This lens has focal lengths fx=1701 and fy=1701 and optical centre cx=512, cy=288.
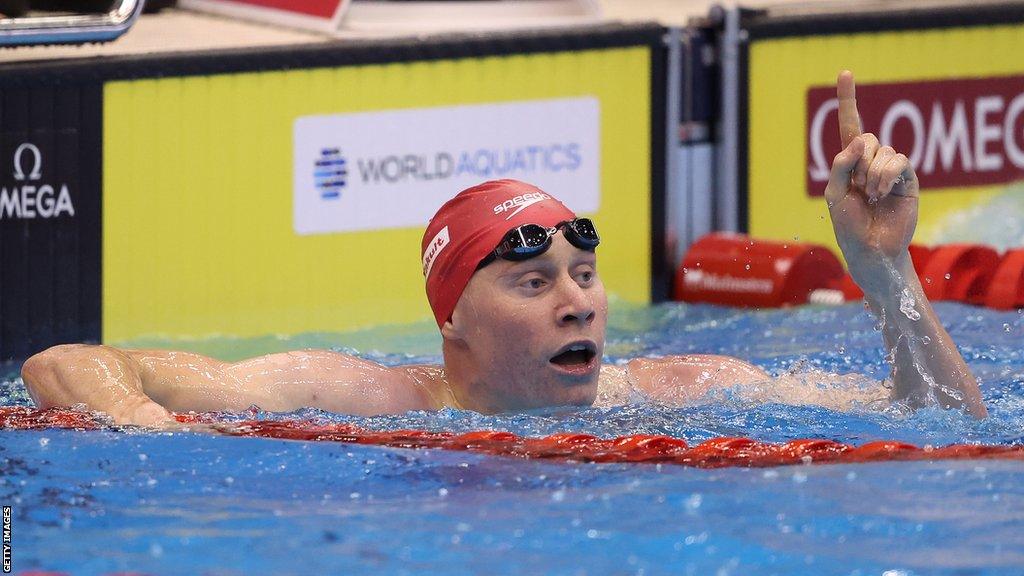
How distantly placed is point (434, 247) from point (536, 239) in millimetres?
282

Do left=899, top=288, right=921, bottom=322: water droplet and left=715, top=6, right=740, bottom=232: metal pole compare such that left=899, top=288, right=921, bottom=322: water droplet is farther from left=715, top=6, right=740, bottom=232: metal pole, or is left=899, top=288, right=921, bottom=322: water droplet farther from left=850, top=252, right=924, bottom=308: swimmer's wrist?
left=715, top=6, right=740, bottom=232: metal pole

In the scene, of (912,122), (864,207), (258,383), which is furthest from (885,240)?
(912,122)

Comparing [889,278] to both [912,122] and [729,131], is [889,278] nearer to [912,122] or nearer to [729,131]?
[729,131]

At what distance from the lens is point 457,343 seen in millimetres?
3588

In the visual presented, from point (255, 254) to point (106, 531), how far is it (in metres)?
2.70

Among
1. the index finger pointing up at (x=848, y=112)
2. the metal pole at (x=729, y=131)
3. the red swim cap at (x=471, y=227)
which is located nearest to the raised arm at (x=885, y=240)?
the index finger pointing up at (x=848, y=112)

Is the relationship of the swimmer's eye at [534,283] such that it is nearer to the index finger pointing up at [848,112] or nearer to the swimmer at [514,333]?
the swimmer at [514,333]

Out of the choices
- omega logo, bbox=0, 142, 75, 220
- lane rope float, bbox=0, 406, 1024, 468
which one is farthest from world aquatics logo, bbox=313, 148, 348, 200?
lane rope float, bbox=0, 406, 1024, 468

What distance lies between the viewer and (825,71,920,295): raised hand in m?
3.32

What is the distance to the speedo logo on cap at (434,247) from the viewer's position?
11.8 ft

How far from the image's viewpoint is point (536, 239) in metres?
3.44

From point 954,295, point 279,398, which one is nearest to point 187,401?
point 279,398

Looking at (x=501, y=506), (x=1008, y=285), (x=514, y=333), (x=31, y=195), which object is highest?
(x=31, y=195)

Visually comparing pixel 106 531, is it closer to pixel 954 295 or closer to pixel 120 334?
pixel 120 334
